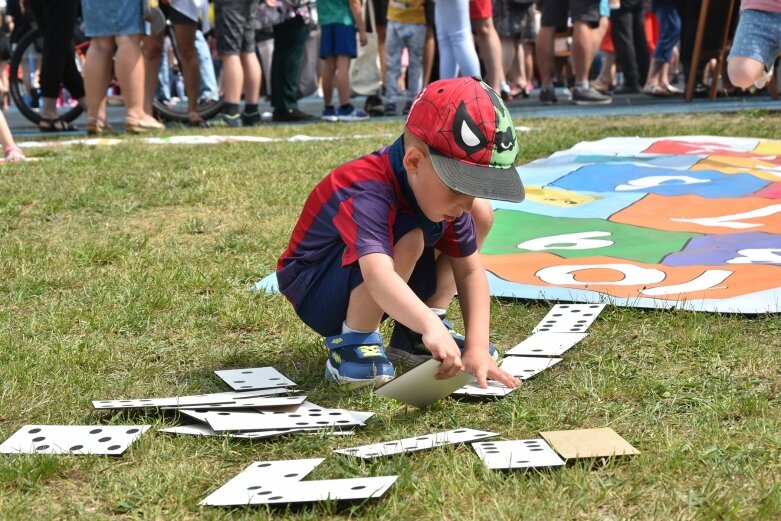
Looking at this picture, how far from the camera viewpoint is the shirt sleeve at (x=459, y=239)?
2.82 meters

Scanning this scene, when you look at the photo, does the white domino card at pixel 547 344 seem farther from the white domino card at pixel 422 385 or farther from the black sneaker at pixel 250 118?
the black sneaker at pixel 250 118

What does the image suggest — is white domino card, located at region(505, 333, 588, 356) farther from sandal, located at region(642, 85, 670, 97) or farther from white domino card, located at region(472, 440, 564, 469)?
sandal, located at region(642, 85, 670, 97)

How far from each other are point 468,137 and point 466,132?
12mm

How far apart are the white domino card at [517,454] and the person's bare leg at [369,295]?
0.59 metres

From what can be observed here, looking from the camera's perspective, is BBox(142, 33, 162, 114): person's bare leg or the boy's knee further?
BBox(142, 33, 162, 114): person's bare leg

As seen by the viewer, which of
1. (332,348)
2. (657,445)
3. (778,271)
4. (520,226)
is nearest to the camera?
(657,445)

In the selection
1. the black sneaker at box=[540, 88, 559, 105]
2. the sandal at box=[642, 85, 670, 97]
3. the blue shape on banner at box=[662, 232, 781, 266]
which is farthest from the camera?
the sandal at box=[642, 85, 670, 97]

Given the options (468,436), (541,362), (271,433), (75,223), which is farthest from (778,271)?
(75,223)

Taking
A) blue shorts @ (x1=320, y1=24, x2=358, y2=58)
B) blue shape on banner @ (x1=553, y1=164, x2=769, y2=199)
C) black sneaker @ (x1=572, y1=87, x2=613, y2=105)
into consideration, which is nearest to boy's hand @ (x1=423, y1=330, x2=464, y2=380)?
blue shape on banner @ (x1=553, y1=164, x2=769, y2=199)

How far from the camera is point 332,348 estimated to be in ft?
9.38

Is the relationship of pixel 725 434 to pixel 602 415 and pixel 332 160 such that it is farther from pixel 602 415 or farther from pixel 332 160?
pixel 332 160

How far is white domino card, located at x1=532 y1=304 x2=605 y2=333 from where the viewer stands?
320 centimetres

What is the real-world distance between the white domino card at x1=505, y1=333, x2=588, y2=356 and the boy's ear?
68 centimetres

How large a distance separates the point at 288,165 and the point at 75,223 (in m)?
1.52
